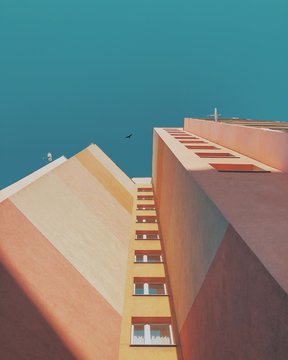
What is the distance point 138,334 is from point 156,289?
274 cm

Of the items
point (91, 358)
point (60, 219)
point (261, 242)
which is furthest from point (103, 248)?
point (261, 242)

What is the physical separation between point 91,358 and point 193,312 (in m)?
2.77

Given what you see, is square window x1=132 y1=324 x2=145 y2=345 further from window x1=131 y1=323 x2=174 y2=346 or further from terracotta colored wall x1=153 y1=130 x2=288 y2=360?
terracotta colored wall x1=153 y1=130 x2=288 y2=360

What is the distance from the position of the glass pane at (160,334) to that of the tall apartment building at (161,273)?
35 mm

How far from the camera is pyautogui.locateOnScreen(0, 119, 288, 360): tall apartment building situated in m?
4.57

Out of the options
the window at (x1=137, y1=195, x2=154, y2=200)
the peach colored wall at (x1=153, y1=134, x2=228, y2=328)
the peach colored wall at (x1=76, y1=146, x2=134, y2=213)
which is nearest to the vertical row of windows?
the peach colored wall at (x1=153, y1=134, x2=228, y2=328)

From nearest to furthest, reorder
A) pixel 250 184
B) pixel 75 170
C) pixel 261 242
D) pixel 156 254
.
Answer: pixel 261 242 < pixel 250 184 < pixel 156 254 < pixel 75 170

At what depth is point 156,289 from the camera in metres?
11.8

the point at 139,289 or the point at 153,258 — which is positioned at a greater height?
the point at 153,258

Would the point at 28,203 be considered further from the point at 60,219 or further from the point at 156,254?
the point at 156,254

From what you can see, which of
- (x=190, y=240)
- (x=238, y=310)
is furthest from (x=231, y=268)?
(x=190, y=240)

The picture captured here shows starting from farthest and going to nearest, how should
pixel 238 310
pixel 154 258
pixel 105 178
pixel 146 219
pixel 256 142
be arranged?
pixel 105 178, pixel 146 219, pixel 154 258, pixel 256 142, pixel 238 310

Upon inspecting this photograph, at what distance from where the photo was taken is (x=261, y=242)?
4621 millimetres

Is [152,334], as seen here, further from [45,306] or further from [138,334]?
[45,306]
